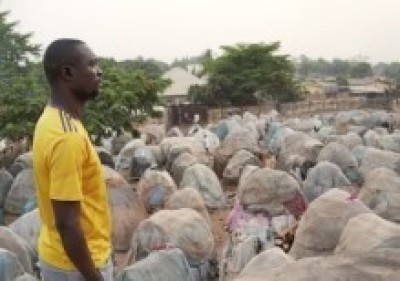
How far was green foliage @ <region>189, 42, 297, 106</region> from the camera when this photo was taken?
29.8 m

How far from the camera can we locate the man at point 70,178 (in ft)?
7.47

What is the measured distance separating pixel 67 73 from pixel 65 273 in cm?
70

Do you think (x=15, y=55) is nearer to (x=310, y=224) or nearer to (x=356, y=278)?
(x=310, y=224)

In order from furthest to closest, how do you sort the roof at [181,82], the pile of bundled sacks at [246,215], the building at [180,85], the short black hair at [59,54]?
the roof at [181,82]
the building at [180,85]
the pile of bundled sacks at [246,215]
the short black hair at [59,54]

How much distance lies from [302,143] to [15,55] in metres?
11.9

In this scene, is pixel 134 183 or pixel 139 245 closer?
pixel 139 245

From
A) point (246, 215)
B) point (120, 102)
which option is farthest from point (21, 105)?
point (246, 215)

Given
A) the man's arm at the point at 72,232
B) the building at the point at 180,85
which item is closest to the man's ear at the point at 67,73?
the man's arm at the point at 72,232

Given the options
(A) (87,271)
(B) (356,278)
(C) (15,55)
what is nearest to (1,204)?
(A) (87,271)

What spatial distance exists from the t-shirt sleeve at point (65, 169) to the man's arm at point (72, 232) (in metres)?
0.03

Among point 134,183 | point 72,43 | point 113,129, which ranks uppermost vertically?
point 72,43

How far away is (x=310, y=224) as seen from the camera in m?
6.07

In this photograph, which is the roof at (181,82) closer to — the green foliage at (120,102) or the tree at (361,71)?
the green foliage at (120,102)

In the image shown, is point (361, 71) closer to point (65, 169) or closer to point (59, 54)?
point (59, 54)
